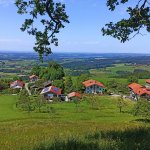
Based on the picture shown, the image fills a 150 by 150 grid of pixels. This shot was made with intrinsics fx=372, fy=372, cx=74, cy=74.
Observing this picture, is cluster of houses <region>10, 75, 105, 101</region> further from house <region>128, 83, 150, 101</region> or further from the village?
house <region>128, 83, 150, 101</region>

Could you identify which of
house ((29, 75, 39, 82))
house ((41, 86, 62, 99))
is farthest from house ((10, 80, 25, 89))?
house ((41, 86, 62, 99))

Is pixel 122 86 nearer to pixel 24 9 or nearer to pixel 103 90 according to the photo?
pixel 103 90

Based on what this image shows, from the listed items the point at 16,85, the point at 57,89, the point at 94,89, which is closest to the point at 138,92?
the point at 94,89

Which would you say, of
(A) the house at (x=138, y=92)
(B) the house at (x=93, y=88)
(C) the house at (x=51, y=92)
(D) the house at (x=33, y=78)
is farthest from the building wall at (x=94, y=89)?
(D) the house at (x=33, y=78)

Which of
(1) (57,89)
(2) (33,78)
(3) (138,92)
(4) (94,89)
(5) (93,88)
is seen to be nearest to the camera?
(3) (138,92)

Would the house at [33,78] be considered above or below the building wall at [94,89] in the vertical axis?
above

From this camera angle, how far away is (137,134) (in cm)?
1552

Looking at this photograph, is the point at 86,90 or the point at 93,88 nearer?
the point at 86,90

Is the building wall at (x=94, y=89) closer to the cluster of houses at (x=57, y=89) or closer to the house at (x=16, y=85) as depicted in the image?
the cluster of houses at (x=57, y=89)

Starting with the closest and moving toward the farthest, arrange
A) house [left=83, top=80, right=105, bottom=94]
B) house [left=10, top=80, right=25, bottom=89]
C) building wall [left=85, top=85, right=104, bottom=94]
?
1. house [left=83, top=80, right=105, bottom=94]
2. building wall [left=85, top=85, right=104, bottom=94]
3. house [left=10, top=80, right=25, bottom=89]

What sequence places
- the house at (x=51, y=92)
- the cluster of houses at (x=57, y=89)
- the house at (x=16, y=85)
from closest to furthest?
the house at (x=51, y=92) → the cluster of houses at (x=57, y=89) → the house at (x=16, y=85)

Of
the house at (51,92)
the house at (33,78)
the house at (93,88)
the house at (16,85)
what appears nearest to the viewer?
the house at (51,92)

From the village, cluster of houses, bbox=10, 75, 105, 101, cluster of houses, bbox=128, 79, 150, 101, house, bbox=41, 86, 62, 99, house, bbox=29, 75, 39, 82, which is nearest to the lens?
the village

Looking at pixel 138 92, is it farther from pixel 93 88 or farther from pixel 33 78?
pixel 33 78
